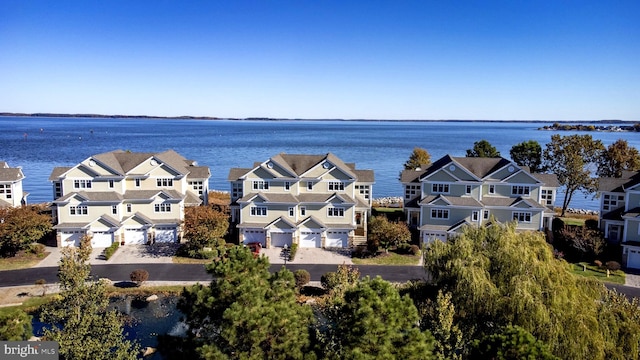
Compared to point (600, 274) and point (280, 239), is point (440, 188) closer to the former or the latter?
point (600, 274)

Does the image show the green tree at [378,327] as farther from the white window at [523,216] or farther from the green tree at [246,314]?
the white window at [523,216]

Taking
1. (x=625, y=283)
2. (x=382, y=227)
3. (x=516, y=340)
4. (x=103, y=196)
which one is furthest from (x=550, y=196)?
(x=103, y=196)

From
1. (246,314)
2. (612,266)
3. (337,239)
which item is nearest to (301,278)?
(337,239)

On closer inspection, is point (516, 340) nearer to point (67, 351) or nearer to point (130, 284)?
point (67, 351)

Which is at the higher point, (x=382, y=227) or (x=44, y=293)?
(x=382, y=227)

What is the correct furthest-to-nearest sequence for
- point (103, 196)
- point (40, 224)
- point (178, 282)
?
point (103, 196), point (40, 224), point (178, 282)

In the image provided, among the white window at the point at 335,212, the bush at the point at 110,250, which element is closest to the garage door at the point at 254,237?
the white window at the point at 335,212

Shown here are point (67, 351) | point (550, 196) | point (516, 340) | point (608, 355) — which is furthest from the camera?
point (550, 196)
